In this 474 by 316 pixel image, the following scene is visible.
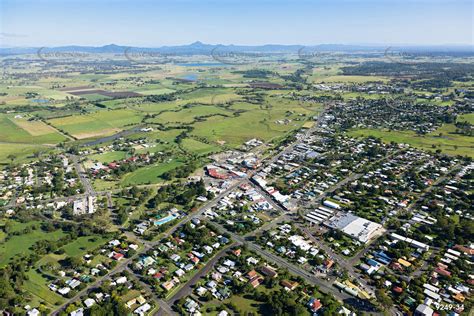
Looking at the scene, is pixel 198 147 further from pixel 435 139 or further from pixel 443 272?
pixel 435 139

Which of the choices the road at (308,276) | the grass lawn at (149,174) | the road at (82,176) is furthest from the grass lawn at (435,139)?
the road at (82,176)

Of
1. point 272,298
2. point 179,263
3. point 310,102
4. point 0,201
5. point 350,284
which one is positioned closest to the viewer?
point 272,298

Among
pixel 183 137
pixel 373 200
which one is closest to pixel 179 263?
pixel 373 200

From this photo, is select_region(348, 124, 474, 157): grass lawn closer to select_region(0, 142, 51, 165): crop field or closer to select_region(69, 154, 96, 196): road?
select_region(69, 154, 96, 196): road

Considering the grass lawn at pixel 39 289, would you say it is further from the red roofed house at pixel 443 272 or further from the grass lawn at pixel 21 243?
the red roofed house at pixel 443 272

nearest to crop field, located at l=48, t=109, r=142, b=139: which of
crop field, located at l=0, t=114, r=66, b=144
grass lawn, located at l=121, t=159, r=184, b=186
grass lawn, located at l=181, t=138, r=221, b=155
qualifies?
crop field, located at l=0, t=114, r=66, b=144

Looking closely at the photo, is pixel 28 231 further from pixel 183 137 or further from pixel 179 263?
pixel 183 137

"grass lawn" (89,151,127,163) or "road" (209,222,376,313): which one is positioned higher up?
"grass lawn" (89,151,127,163)

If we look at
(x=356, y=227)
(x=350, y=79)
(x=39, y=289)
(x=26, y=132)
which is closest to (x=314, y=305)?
(x=356, y=227)
